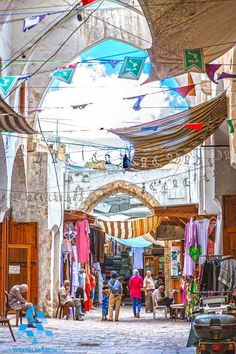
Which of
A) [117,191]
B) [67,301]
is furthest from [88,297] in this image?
[117,191]

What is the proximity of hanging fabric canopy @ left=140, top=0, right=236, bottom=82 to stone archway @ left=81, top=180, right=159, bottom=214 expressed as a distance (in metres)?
20.1

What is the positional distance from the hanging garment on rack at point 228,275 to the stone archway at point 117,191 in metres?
16.4

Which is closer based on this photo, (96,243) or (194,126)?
(194,126)

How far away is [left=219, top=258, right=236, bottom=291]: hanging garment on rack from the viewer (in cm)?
1256

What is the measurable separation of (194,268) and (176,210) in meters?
1.88

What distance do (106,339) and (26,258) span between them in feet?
21.9

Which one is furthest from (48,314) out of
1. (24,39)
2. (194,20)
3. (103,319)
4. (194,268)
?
(194,20)

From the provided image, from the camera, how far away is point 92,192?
29.8m

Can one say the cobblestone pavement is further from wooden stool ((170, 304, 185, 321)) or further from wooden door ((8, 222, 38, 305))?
wooden door ((8, 222, 38, 305))


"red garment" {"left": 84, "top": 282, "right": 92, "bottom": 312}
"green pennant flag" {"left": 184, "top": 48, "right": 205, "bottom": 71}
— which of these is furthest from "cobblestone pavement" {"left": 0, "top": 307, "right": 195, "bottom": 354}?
"red garment" {"left": 84, "top": 282, "right": 92, "bottom": 312}

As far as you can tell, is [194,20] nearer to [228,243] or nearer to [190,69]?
[190,69]

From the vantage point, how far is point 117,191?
98.0 feet

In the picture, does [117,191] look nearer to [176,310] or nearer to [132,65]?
[176,310]

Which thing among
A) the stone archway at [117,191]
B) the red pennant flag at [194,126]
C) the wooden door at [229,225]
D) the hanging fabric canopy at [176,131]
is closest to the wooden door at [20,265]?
the wooden door at [229,225]
